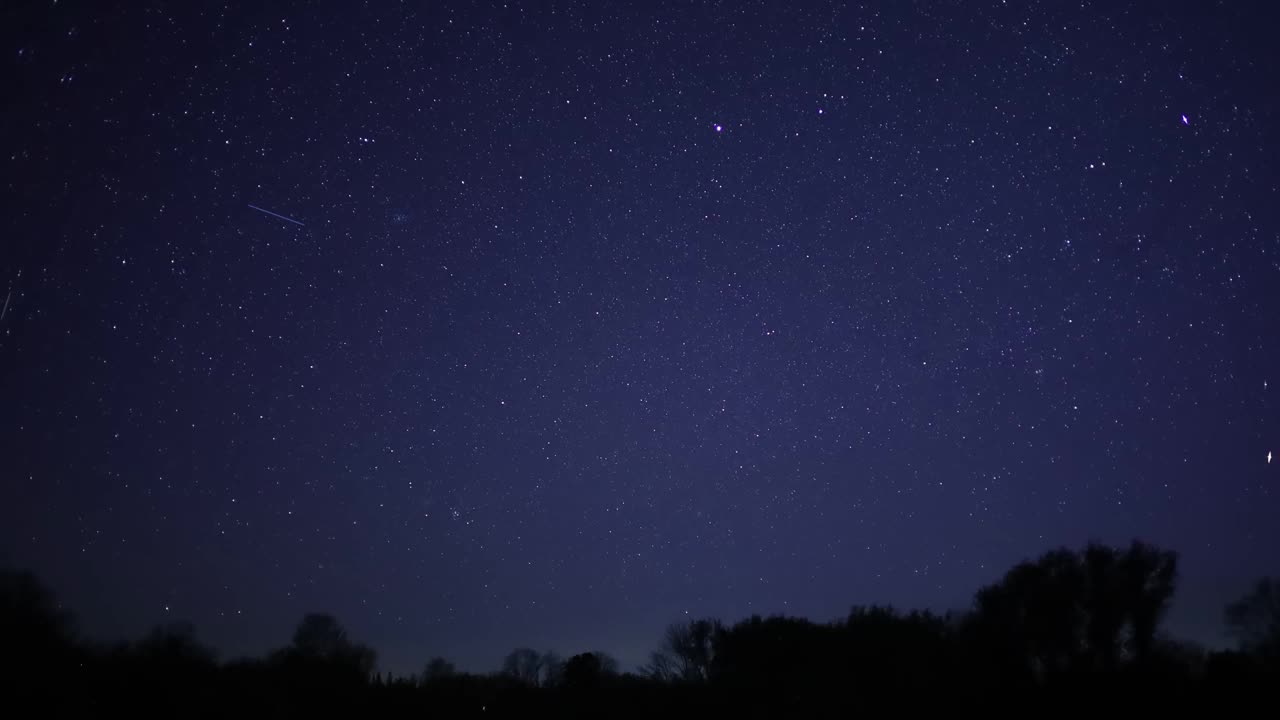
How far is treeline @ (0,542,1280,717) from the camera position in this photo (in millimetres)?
19625

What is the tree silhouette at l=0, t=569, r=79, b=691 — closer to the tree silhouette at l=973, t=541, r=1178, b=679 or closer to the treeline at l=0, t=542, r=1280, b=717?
the treeline at l=0, t=542, r=1280, b=717

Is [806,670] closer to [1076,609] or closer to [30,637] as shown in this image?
[1076,609]

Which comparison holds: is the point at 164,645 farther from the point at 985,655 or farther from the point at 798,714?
the point at 985,655

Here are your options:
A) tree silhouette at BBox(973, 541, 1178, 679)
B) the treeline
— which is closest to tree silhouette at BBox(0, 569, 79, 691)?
the treeline

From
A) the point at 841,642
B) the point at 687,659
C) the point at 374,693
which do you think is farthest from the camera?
the point at 687,659

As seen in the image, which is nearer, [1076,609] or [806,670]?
[806,670]

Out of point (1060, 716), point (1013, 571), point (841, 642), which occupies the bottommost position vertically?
point (1060, 716)

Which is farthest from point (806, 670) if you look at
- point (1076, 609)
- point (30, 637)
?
point (30, 637)

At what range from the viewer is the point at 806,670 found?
24.0 metres

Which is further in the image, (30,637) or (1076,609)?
(1076,609)

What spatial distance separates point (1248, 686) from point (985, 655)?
658 centimetres

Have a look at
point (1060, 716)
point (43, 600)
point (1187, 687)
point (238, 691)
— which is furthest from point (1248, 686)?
point (43, 600)

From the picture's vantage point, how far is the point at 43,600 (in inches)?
982

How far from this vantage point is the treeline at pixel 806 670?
773 inches
